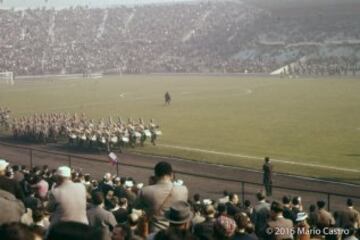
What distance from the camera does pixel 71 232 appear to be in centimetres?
378

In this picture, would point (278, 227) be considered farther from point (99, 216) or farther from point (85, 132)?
point (85, 132)

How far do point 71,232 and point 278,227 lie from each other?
4811 millimetres

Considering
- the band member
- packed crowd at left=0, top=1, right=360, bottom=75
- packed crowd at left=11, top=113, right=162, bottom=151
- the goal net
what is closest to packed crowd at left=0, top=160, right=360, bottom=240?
packed crowd at left=11, top=113, right=162, bottom=151

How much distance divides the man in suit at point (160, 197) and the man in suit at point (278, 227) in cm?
134

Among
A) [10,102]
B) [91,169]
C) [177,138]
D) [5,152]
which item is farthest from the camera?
[10,102]

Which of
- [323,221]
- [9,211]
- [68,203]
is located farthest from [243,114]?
[9,211]

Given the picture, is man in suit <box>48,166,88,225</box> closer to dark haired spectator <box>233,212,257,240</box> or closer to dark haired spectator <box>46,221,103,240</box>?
dark haired spectator <box>233,212,257,240</box>

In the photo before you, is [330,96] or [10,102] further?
[10,102]

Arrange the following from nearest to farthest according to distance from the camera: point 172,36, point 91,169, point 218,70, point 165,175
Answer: point 165,175 < point 91,169 < point 218,70 < point 172,36

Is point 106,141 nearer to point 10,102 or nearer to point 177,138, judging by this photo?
point 177,138

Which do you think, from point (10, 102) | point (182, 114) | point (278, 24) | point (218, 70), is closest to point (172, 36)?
point (278, 24)

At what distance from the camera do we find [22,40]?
10569cm

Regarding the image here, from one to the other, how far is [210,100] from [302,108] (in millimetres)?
8934

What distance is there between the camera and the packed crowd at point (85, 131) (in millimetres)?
27328
